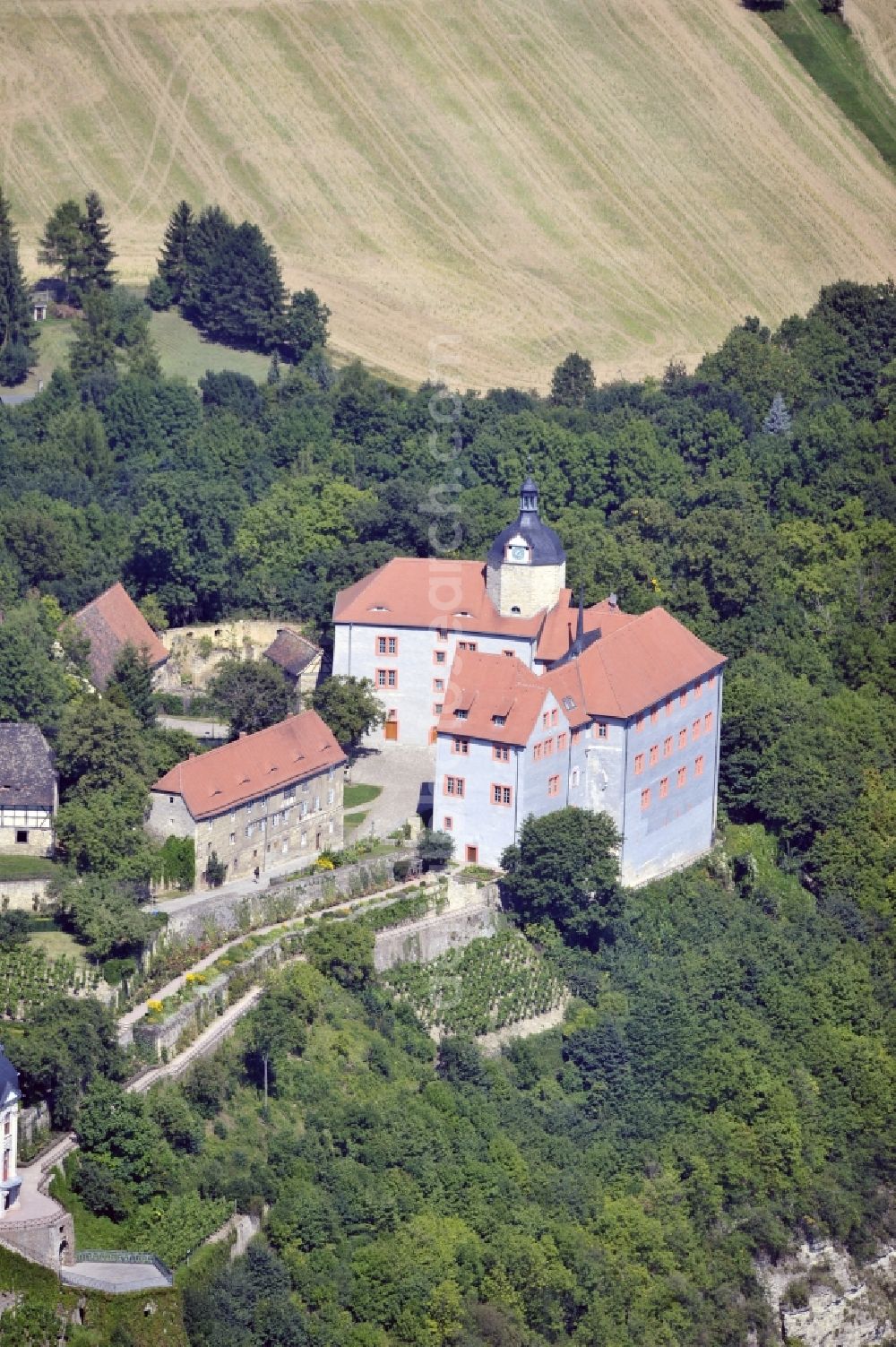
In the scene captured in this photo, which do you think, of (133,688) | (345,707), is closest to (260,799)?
(345,707)

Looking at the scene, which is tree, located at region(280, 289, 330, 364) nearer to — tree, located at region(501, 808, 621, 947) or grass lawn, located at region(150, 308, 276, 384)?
grass lawn, located at region(150, 308, 276, 384)

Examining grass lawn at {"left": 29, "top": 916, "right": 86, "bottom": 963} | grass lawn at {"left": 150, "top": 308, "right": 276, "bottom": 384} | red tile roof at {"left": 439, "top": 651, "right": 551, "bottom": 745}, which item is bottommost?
grass lawn at {"left": 150, "top": 308, "right": 276, "bottom": 384}

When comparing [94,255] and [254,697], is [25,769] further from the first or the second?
[94,255]

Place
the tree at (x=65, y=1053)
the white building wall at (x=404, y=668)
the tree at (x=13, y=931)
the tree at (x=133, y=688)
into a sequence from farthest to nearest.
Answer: the white building wall at (x=404, y=668) → the tree at (x=133, y=688) → the tree at (x=13, y=931) → the tree at (x=65, y=1053)

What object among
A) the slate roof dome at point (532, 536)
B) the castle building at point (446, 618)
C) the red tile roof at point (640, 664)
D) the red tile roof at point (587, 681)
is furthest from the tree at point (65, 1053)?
the slate roof dome at point (532, 536)

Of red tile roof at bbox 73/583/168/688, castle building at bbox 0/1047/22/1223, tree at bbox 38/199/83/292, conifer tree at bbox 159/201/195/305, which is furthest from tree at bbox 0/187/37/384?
castle building at bbox 0/1047/22/1223

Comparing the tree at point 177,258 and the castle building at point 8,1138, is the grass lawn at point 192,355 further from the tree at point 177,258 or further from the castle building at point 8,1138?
the castle building at point 8,1138
